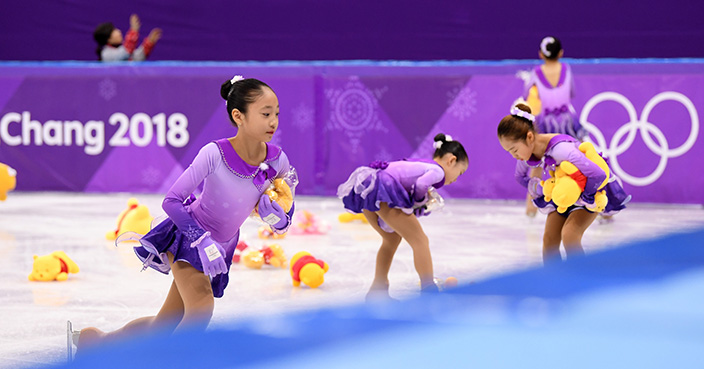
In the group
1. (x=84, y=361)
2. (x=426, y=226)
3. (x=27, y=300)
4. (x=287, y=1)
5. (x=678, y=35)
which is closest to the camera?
(x=84, y=361)

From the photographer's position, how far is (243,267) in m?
6.21

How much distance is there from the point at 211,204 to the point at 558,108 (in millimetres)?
4942

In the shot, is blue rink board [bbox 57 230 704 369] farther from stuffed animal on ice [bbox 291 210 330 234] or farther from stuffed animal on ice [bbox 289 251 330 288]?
stuffed animal on ice [bbox 291 210 330 234]

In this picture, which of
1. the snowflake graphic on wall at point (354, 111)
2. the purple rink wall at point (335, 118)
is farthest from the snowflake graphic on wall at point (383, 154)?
the snowflake graphic on wall at point (354, 111)

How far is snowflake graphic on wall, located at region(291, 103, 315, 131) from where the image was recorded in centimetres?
997

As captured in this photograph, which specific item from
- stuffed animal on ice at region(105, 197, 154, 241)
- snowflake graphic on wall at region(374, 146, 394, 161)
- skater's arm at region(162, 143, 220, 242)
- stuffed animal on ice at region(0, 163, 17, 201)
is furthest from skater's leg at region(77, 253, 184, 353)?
snowflake graphic on wall at region(374, 146, 394, 161)

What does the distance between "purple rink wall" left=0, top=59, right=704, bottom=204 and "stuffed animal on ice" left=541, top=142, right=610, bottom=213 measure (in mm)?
4123

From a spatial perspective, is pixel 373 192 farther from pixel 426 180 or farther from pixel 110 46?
pixel 110 46

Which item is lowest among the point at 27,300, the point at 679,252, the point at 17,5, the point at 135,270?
the point at 27,300

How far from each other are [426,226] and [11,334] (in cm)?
413

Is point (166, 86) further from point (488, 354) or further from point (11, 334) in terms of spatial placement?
point (488, 354)

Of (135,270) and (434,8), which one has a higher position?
(434,8)

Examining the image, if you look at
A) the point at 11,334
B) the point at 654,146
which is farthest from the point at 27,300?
the point at 654,146

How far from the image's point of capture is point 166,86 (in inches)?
404
